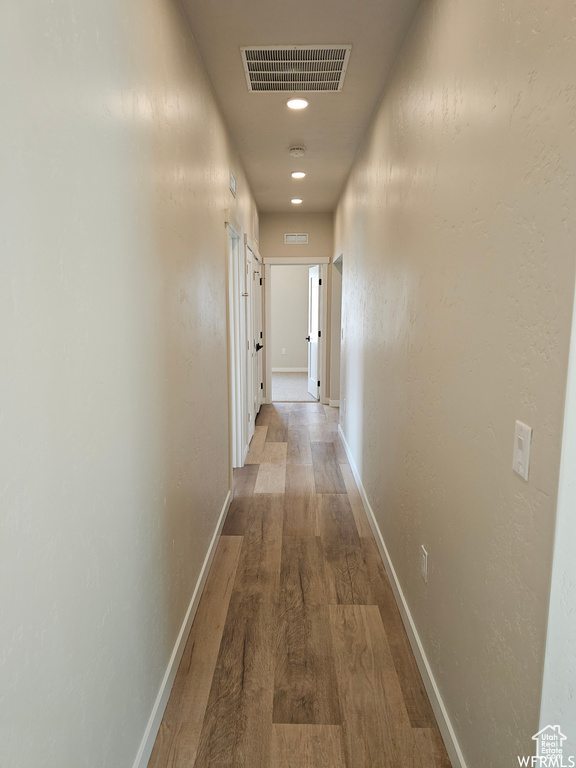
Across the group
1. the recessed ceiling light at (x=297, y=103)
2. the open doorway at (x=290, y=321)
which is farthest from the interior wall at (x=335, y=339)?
the recessed ceiling light at (x=297, y=103)

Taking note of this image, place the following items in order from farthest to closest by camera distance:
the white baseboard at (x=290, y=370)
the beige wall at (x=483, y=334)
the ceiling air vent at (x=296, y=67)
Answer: the white baseboard at (x=290, y=370) < the ceiling air vent at (x=296, y=67) < the beige wall at (x=483, y=334)

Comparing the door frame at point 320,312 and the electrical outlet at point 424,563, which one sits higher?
the door frame at point 320,312

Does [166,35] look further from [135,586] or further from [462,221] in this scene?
[135,586]

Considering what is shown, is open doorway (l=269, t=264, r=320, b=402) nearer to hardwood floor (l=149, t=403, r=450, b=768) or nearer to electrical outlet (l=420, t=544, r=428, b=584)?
hardwood floor (l=149, t=403, r=450, b=768)

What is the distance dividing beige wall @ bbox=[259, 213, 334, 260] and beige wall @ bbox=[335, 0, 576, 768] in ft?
14.5

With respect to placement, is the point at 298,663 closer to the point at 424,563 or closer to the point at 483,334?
the point at 424,563

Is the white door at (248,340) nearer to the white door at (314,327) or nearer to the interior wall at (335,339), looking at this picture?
the interior wall at (335,339)

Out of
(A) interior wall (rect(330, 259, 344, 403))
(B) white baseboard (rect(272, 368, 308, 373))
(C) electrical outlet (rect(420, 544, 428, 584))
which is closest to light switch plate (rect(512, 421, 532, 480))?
(C) electrical outlet (rect(420, 544, 428, 584))

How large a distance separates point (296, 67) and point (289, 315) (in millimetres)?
7786

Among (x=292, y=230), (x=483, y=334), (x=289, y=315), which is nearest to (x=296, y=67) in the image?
(x=483, y=334)

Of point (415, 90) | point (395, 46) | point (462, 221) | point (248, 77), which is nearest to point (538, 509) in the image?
point (462, 221)

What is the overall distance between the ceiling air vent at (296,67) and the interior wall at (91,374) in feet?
1.71
